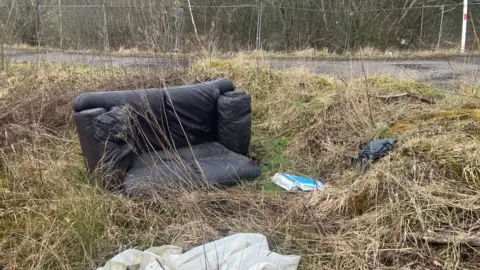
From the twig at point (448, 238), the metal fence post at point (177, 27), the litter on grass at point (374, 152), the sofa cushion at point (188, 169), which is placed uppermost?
the metal fence post at point (177, 27)

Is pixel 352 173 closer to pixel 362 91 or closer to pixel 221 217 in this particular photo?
pixel 221 217

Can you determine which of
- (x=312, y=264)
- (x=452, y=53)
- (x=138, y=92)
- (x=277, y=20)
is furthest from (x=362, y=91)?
(x=277, y=20)

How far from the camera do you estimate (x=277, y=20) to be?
15.4 m

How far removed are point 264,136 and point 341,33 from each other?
11.5 m

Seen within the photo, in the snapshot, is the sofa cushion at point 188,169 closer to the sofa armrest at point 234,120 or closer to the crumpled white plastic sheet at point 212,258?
the sofa armrest at point 234,120

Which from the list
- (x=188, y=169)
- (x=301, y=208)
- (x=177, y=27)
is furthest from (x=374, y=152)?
(x=177, y=27)

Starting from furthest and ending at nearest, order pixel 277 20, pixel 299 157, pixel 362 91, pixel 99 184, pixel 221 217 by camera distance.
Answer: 1. pixel 277 20
2. pixel 362 91
3. pixel 299 157
4. pixel 99 184
5. pixel 221 217

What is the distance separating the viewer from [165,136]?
3.15 metres

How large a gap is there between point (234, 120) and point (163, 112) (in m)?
0.72

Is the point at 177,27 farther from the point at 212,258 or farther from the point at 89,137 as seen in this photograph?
the point at 212,258

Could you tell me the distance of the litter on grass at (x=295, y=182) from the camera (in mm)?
3510

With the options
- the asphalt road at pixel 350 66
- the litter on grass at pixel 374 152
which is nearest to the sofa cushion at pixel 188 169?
the litter on grass at pixel 374 152

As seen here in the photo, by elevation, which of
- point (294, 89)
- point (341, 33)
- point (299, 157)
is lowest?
point (299, 157)

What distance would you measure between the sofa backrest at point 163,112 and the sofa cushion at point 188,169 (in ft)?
0.50
